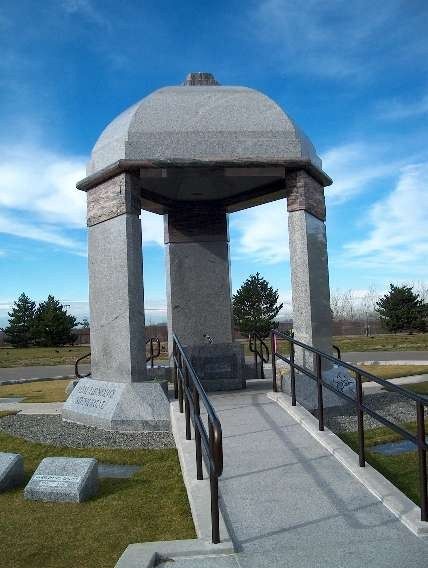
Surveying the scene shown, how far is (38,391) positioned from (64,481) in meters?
8.78

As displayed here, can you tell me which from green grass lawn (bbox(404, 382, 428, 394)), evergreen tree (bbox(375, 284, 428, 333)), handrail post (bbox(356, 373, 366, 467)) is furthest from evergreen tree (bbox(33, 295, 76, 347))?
handrail post (bbox(356, 373, 366, 467))

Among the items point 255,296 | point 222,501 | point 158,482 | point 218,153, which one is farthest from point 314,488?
point 255,296

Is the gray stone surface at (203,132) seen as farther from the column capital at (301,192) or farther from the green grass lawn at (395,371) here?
the green grass lawn at (395,371)

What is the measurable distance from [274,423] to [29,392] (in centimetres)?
850

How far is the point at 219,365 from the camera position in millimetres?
8961

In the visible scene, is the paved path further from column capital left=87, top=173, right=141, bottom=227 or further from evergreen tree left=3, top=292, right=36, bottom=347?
evergreen tree left=3, top=292, right=36, bottom=347

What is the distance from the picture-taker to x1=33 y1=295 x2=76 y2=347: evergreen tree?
38.2m

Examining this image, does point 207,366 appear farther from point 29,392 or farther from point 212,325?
point 29,392

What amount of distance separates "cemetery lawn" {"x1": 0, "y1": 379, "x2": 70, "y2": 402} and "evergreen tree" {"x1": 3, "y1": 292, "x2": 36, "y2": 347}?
24747 millimetres

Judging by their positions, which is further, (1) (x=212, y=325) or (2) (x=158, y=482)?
(1) (x=212, y=325)

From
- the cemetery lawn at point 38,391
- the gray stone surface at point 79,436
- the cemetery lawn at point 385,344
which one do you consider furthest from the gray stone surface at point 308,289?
the cemetery lawn at point 385,344

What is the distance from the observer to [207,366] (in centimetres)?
888

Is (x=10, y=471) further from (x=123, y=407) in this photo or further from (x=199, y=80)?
(x=199, y=80)

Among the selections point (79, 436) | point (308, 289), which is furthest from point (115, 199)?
point (79, 436)
